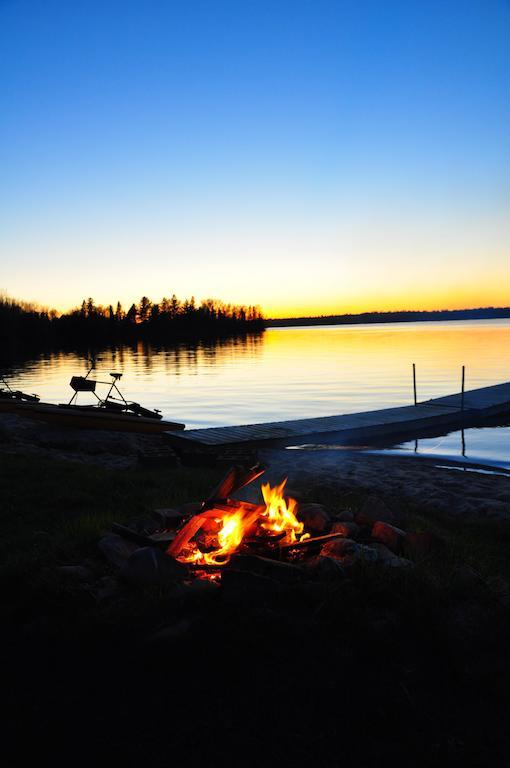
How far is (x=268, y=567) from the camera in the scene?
5289mm

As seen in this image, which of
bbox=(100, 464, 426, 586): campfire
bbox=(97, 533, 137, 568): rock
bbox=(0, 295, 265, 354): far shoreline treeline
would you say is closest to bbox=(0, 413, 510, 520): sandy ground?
bbox=(100, 464, 426, 586): campfire

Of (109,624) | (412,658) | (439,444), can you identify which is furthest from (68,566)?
(439,444)

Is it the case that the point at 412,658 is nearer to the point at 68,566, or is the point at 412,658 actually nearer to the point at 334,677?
the point at 334,677

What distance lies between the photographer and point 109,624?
474 cm

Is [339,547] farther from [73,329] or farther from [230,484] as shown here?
[73,329]

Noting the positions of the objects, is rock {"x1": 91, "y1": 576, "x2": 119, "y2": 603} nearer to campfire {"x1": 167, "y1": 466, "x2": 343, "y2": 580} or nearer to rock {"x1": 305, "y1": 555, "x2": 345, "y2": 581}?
campfire {"x1": 167, "y1": 466, "x2": 343, "y2": 580}

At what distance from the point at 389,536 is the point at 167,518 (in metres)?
2.57

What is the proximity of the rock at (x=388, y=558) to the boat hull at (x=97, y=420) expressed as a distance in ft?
51.9

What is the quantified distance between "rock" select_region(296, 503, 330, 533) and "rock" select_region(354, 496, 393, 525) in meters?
0.42

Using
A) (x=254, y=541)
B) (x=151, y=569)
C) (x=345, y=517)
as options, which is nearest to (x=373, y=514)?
(x=345, y=517)

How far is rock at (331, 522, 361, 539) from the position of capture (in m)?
6.23

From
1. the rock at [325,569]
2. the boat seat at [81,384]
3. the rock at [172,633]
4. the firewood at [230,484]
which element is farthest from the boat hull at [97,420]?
the rock at [172,633]

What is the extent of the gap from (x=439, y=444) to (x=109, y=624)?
18.4 m

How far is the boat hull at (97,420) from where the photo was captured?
21297 millimetres
